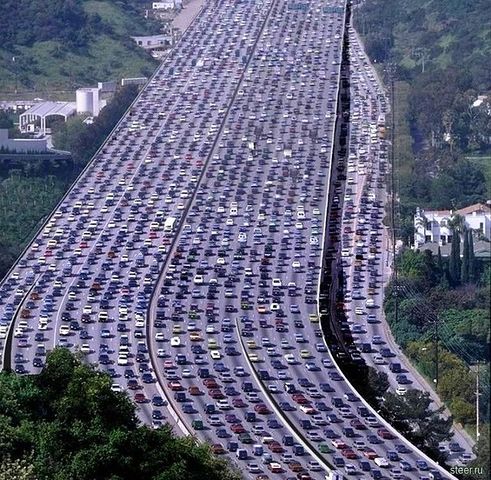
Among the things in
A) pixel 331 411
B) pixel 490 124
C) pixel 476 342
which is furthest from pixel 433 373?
pixel 490 124

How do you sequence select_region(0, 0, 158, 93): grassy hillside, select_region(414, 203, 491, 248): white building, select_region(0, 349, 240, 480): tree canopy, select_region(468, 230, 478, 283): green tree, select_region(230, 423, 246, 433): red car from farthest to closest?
select_region(0, 0, 158, 93): grassy hillside
select_region(414, 203, 491, 248): white building
select_region(230, 423, 246, 433): red car
select_region(468, 230, 478, 283): green tree
select_region(0, 349, 240, 480): tree canopy

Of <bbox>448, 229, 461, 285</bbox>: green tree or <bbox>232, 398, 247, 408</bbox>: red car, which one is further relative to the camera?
<bbox>448, 229, 461, 285</bbox>: green tree

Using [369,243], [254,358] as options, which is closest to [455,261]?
[254,358]

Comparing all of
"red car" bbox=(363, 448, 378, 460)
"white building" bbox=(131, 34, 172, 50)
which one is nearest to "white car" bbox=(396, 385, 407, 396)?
"red car" bbox=(363, 448, 378, 460)

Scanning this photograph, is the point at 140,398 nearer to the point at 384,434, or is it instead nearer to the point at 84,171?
the point at 384,434

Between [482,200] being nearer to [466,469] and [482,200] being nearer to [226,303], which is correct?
[226,303]

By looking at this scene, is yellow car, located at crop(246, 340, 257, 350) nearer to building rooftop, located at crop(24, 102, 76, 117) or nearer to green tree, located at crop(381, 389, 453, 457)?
green tree, located at crop(381, 389, 453, 457)

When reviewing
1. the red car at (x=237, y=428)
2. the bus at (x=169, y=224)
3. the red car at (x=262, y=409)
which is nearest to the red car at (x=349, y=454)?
the red car at (x=237, y=428)

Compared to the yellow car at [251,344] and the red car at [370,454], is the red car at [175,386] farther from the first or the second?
the red car at [370,454]
